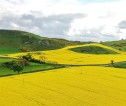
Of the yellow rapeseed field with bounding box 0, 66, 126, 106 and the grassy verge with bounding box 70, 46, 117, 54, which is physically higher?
the grassy verge with bounding box 70, 46, 117, 54

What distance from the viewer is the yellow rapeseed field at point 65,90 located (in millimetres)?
58625

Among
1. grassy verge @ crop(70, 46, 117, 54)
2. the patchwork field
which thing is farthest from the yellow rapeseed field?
grassy verge @ crop(70, 46, 117, 54)

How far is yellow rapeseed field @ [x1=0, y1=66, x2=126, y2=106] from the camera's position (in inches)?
2308

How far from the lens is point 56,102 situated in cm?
5816

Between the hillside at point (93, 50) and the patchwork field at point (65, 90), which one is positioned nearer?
the patchwork field at point (65, 90)

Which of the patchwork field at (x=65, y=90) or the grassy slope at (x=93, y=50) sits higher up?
the grassy slope at (x=93, y=50)

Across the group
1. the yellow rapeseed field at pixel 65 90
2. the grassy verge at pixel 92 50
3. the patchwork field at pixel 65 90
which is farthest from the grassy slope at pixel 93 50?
the yellow rapeseed field at pixel 65 90

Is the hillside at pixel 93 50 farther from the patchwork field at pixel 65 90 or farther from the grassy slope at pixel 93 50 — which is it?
the patchwork field at pixel 65 90

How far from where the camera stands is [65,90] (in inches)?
2744

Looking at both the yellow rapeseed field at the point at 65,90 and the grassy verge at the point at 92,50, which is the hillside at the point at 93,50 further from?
the yellow rapeseed field at the point at 65,90

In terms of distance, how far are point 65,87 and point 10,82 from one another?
1569 cm

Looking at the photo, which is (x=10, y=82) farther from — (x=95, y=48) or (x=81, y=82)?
(x=95, y=48)

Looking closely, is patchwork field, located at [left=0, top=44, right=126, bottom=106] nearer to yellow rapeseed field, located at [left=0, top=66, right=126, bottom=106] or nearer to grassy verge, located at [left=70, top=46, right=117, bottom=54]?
yellow rapeseed field, located at [left=0, top=66, right=126, bottom=106]

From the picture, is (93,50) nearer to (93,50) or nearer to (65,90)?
(93,50)
